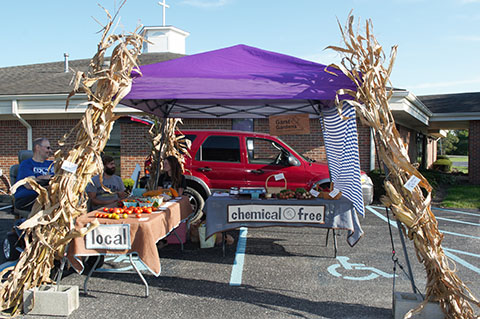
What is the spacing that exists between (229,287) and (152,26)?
69.8ft

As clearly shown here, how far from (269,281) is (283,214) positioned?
1.03 m

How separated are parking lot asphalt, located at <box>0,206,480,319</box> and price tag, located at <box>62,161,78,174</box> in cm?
143

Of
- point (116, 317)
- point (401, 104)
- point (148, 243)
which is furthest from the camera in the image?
point (401, 104)

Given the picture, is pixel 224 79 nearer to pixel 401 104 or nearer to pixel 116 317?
pixel 116 317

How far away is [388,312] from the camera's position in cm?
410

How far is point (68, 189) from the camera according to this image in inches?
157

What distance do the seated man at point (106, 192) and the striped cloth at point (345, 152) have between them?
3371mm

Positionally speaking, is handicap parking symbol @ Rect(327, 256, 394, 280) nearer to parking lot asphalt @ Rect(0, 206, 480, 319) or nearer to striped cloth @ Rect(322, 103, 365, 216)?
parking lot asphalt @ Rect(0, 206, 480, 319)

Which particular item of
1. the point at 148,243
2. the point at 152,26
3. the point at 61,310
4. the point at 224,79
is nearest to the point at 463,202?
the point at 224,79

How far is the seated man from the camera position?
19.6 feet

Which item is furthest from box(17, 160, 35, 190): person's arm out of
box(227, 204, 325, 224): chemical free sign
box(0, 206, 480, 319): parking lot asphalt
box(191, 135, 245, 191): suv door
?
box(191, 135, 245, 191): suv door

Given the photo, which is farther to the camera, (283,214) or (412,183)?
(283,214)

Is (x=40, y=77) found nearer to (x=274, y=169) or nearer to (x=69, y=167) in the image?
(x=274, y=169)

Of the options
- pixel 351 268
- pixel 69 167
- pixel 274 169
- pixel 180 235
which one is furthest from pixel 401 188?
pixel 274 169
